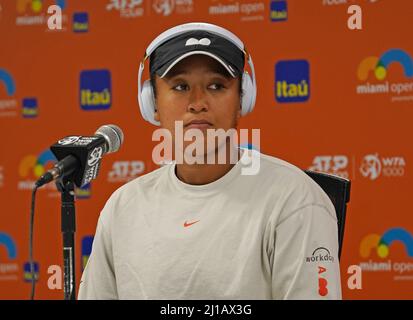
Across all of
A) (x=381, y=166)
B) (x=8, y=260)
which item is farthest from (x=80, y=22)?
(x=381, y=166)

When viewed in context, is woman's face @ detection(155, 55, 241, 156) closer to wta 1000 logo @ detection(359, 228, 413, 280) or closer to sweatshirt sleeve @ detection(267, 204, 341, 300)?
sweatshirt sleeve @ detection(267, 204, 341, 300)

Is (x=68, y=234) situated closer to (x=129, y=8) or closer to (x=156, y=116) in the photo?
(x=156, y=116)

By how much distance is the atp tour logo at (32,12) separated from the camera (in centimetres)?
384

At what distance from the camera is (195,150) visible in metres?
1.53

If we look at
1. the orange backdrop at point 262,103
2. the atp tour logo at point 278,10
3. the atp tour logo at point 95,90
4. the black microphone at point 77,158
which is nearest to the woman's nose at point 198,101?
the black microphone at point 77,158

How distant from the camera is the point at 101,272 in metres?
1.55

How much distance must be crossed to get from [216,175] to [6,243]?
266 cm

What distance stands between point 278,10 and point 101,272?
2.43m

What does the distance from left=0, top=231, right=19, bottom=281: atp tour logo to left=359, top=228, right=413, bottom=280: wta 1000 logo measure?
2123mm

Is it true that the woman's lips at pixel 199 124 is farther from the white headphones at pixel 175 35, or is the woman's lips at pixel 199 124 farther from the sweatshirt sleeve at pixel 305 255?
the sweatshirt sleeve at pixel 305 255

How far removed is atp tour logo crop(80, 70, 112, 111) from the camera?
3.75 meters

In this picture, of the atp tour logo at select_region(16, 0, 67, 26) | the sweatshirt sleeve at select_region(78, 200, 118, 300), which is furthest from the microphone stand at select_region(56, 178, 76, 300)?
the atp tour logo at select_region(16, 0, 67, 26)
